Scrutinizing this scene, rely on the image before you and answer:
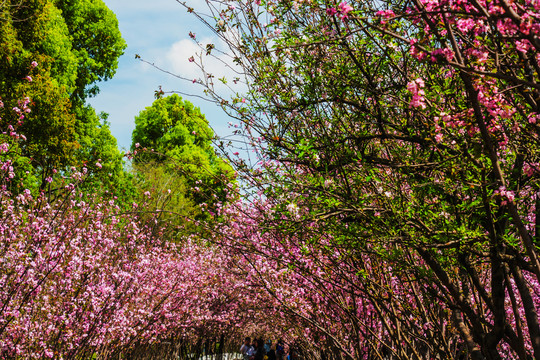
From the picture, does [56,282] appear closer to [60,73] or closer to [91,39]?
[60,73]

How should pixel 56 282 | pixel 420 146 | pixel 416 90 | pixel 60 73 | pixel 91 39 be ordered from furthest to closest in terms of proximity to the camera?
pixel 91 39
pixel 60 73
pixel 56 282
pixel 420 146
pixel 416 90

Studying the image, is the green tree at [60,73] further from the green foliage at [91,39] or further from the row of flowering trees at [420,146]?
the row of flowering trees at [420,146]

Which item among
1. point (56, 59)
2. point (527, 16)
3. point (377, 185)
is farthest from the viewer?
point (56, 59)

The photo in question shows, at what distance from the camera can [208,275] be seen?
664 inches

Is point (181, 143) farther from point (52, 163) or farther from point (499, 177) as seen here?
point (499, 177)

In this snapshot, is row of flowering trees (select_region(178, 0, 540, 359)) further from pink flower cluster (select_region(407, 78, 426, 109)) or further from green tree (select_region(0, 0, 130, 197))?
green tree (select_region(0, 0, 130, 197))

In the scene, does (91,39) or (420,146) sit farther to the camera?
(91,39)

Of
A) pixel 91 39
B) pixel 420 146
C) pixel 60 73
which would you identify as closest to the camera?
pixel 420 146

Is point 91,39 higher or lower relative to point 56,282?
higher

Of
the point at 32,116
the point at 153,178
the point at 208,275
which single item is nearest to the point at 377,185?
the point at 208,275

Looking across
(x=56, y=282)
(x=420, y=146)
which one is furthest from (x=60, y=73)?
(x=420, y=146)

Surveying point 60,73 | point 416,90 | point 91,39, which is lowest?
point 416,90

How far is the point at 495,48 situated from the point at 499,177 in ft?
3.86

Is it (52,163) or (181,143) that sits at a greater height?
(181,143)
